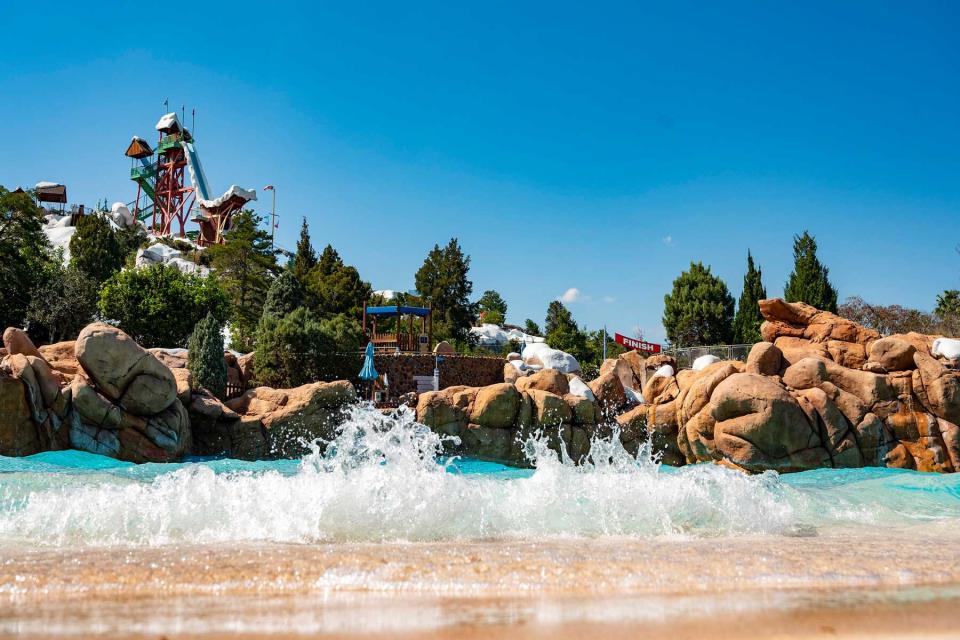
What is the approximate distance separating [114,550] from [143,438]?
11.6 metres

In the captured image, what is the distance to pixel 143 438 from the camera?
14.8 m

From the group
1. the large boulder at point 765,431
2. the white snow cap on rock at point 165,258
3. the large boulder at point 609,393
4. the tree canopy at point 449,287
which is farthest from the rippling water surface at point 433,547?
the white snow cap on rock at point 165,258

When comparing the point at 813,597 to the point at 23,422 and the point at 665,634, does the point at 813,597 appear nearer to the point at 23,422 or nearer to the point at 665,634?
the point at 665,634

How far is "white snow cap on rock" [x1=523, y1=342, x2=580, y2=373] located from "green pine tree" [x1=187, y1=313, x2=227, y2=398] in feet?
49.4

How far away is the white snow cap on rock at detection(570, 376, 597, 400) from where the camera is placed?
18.1 metres

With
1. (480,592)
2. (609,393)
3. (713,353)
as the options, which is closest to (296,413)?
(609,393)

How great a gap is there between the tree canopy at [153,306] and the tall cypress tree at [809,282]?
95.7 ft

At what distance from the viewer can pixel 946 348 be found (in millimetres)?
16406

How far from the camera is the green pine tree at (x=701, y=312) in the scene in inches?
1497

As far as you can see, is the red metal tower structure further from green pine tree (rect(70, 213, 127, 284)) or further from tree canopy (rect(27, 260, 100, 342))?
tree canopy (rect(27, 260, 100, 342))

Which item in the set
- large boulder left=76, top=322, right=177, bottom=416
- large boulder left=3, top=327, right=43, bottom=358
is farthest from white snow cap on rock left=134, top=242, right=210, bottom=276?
large boulder left=76, top=322, right=177, bottom=416

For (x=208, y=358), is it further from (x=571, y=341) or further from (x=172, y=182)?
(x=172, y=182)

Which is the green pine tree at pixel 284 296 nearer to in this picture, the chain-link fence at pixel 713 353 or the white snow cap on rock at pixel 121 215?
the chain-link fence at pixel 713 353

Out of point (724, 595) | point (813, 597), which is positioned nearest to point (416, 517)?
point (724, 595)
